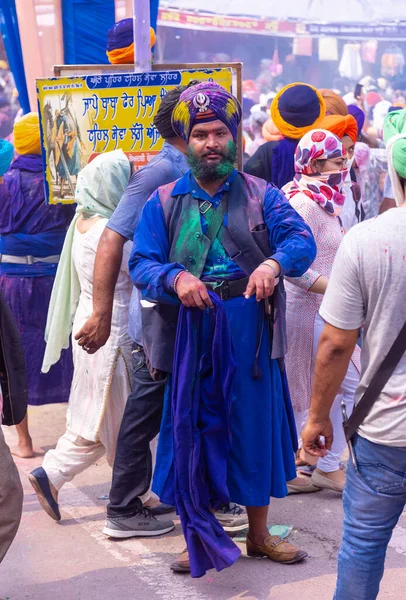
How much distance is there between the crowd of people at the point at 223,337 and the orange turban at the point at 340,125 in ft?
0.05

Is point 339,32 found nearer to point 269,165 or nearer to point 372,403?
point 269,165

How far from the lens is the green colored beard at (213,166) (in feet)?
12.1

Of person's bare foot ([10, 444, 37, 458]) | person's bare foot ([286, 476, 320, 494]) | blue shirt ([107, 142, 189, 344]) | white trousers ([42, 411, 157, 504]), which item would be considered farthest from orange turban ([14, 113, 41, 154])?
person's bare foot ([286, 476, 320, 494])

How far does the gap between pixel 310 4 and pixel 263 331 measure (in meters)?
16.6

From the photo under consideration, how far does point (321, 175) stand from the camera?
469cm

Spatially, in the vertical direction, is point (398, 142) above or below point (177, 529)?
above

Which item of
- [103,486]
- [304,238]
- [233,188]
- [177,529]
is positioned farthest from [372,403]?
[103,486]

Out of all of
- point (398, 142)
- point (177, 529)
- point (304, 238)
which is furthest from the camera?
point (177, 529)

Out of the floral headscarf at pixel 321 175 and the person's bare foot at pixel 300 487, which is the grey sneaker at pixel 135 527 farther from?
the floral headscarf at pixel 321 175

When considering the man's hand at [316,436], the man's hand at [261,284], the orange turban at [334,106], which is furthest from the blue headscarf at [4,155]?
the orange turban at [334,106]

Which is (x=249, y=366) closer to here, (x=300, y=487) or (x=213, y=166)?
(x=213, y=166)

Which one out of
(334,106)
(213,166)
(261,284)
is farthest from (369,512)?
(334,106)

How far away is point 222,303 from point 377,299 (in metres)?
0.94

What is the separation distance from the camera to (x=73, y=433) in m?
4.51
